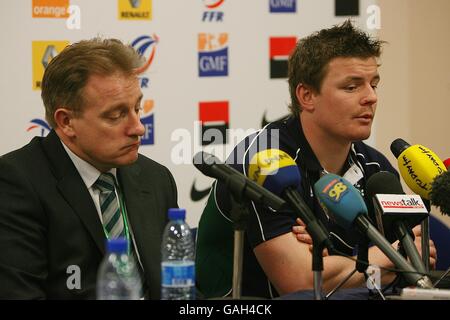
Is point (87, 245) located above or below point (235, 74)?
below

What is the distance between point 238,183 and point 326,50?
1385 mm

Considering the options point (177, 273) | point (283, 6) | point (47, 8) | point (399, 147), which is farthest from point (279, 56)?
point (177, 273)

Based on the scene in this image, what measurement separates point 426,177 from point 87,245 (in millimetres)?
1029

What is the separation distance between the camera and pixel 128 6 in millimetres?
3574

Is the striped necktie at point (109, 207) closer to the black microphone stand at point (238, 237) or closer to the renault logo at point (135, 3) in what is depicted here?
the black microphone stand at point (238, 237)

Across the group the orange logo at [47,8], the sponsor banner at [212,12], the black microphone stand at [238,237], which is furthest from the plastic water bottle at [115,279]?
the sponsor banner at [212,12]

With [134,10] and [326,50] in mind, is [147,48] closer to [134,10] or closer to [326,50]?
[134,10]

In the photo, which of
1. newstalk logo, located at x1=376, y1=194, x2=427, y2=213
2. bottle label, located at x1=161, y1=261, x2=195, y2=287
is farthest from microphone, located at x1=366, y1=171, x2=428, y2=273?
bottle label, located at x1=161, y1=261, x2=195, y2=287

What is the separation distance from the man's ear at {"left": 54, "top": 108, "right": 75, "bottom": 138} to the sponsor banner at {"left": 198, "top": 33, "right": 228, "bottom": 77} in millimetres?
1459

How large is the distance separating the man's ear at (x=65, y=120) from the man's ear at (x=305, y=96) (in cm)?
99

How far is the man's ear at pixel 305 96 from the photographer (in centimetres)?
294

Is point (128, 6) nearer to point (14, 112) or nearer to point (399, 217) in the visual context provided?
point (14, 112)

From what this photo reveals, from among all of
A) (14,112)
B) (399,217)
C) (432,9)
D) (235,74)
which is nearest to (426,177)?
(399,217)

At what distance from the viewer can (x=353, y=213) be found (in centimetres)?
180
